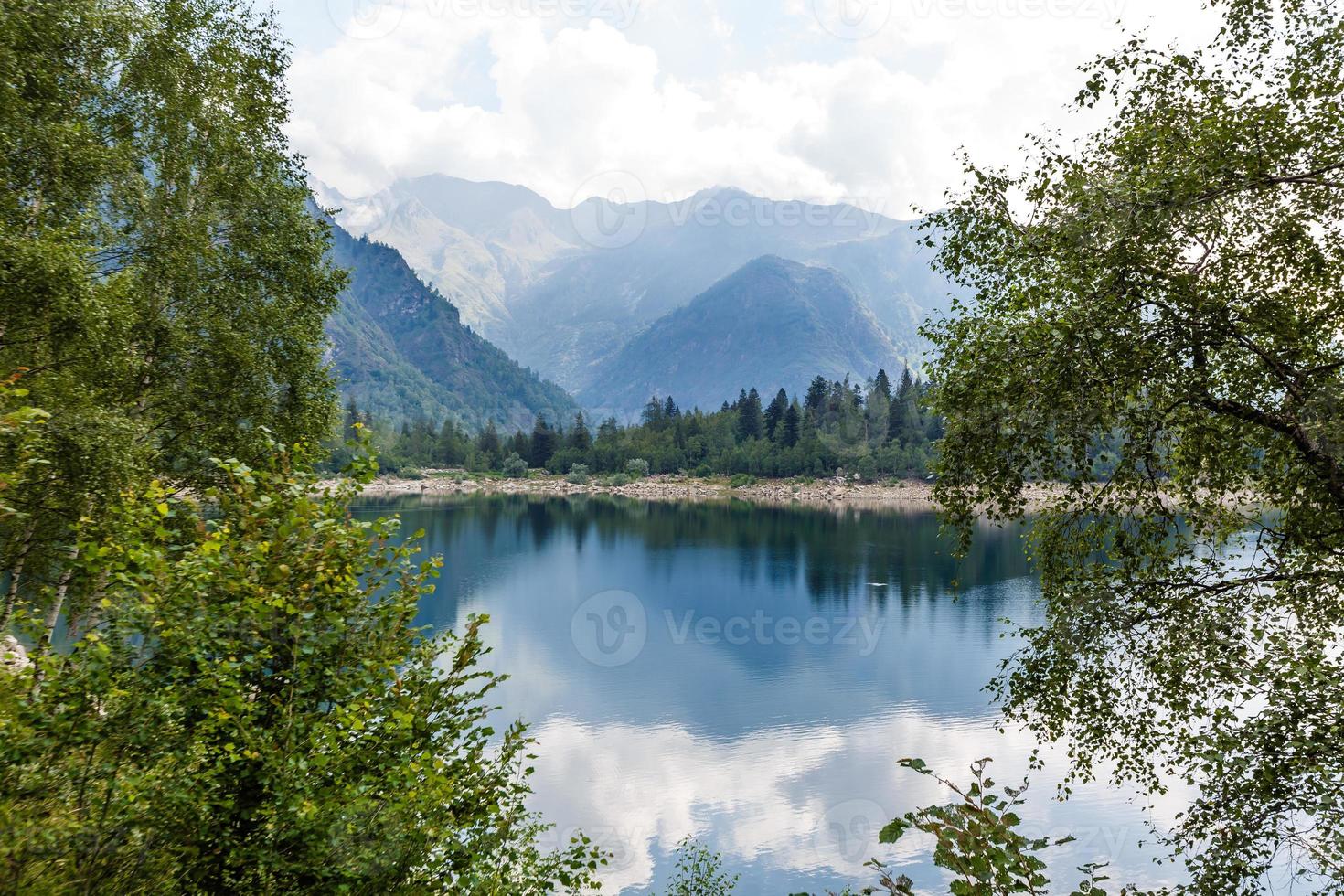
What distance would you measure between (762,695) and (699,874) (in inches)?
640

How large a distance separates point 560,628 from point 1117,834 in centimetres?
3226

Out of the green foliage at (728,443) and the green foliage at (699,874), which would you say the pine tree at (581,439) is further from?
the green foliage at (699,874)

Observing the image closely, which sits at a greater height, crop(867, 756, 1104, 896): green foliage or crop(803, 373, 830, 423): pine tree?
crop(803, 373, 830, 423): pine tree

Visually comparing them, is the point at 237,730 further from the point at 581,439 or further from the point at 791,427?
the point at 581,439

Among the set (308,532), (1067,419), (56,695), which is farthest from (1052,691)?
(56,695)

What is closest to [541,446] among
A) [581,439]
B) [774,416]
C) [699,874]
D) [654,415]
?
[581,439]

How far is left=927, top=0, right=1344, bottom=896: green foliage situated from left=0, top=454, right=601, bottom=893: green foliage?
6377 mm

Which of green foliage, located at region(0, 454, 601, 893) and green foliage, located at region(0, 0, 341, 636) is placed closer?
green foliage, located at region(0, 454, 601, 893)

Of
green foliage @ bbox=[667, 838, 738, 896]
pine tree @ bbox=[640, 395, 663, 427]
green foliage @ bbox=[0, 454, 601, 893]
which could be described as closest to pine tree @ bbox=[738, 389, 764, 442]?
pine tree @ bbox=[640, 395, 663, 427]

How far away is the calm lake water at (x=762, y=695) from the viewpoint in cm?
2128

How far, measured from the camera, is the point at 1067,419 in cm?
839

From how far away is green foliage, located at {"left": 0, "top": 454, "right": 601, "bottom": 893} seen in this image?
4922mm

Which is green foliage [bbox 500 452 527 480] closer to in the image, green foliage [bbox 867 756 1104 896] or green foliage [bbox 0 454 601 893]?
green foliage [bbox 0 454 601 893]

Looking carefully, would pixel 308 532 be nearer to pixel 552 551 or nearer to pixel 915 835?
pixel 915 835
